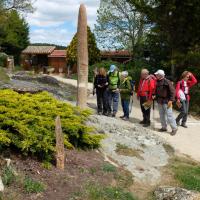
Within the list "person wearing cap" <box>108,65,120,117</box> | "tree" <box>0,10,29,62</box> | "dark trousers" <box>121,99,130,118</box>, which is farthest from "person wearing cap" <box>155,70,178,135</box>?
"tree" <box>0,10,29,62</box>

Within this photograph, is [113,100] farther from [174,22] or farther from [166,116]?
[174,22]

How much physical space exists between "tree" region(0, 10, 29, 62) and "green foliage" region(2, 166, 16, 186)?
139 feet

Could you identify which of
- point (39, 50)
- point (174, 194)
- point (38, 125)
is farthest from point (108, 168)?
point (39, 50)

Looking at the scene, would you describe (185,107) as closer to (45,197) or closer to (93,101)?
(93,101)

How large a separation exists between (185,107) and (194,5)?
19.6 ft

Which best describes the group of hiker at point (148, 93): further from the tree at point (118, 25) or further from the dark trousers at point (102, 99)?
the tree at point (118, 25)

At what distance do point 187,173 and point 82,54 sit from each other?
4323 millimetres

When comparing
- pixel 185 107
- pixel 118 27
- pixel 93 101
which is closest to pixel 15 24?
pixel 118 27

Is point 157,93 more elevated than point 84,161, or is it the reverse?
point 157,93

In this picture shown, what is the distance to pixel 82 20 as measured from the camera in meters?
11.6

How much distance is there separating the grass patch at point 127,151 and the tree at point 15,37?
39627 mm

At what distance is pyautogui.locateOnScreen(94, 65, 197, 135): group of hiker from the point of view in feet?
41.8

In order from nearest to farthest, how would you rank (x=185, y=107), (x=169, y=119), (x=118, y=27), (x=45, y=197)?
(x=45, y=197), (x=169, y=119), (x=185, y=107), (x=118, y=27)

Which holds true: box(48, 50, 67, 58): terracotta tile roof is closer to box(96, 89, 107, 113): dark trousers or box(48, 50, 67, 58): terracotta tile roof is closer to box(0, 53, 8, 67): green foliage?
box(0, 53, 8, 67): green foliage
